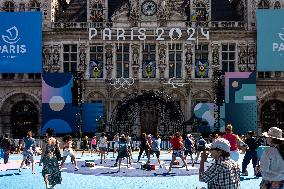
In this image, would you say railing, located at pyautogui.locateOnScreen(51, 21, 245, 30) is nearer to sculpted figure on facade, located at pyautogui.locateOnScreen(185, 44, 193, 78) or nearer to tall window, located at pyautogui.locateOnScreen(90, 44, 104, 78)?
tall window, located at pyautogui.locateOnScreen(90, 44, 104, 78)

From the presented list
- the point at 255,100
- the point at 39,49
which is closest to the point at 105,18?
the point at 39,49

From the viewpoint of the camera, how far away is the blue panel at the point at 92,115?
43.4 m

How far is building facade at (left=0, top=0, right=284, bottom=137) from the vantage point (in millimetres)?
44969

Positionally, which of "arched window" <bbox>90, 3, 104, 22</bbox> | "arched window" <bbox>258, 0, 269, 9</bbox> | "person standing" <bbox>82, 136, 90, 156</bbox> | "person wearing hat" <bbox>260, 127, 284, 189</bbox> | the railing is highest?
"arched window" <bbox>258, 0, 269, 9</bbox>

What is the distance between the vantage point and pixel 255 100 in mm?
43469

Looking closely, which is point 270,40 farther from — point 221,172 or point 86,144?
point 221,172

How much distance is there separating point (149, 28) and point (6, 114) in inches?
543

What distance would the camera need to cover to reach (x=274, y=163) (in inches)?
337

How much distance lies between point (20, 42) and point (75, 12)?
683 centimetres

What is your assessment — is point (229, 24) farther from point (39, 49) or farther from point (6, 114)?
point (6, 114)

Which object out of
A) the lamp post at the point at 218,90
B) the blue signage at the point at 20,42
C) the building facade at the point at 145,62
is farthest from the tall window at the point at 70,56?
the lamp post at the point at 218,90

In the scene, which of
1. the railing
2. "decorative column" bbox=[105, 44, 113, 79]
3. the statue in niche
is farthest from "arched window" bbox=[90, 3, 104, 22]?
the statue in niche

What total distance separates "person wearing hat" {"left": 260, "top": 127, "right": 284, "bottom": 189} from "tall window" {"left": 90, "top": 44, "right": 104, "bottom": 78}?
3684 centimetres

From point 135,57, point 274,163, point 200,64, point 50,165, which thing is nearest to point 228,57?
point 200,64
